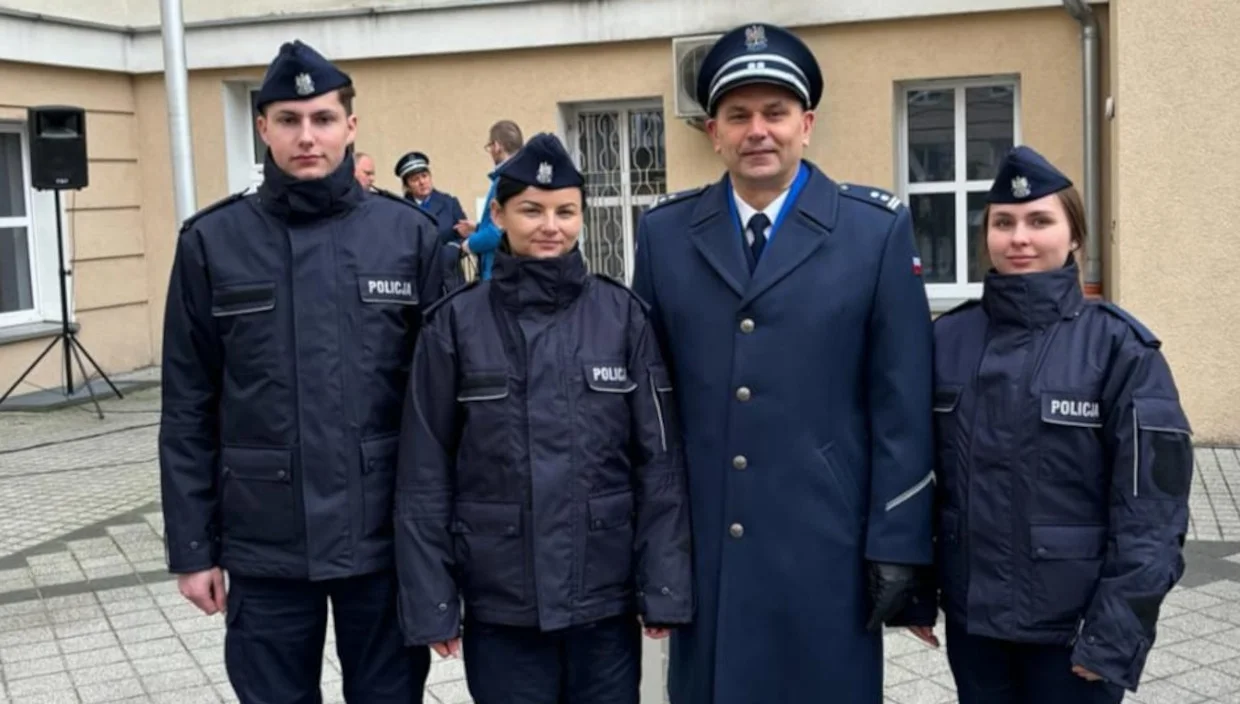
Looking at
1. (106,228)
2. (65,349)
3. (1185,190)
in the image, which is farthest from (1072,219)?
(106,228)

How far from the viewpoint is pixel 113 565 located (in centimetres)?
643

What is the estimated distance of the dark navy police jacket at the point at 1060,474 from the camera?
267 centimetres

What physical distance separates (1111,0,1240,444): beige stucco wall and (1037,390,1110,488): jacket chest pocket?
236 inches

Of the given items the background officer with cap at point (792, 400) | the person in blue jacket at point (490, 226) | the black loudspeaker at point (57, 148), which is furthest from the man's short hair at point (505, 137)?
the background officer with cap at point (792, 400)

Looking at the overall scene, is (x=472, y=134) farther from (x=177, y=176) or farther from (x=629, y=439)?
(x=629, y=439)

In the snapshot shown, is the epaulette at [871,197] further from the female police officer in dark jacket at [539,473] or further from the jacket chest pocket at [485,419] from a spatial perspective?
the jacket chest pocket at [485,419]

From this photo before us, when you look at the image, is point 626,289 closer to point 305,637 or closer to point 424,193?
point 305,637

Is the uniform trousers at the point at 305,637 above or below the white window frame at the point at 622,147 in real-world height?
below

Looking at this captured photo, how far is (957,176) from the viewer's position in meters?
11.2

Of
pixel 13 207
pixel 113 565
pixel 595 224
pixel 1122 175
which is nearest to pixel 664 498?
pixel 113 565

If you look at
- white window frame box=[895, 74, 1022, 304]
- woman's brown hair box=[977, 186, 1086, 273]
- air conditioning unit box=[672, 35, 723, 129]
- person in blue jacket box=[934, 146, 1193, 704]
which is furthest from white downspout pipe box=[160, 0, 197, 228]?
white window frame box=[895, 74, 1022, 304]

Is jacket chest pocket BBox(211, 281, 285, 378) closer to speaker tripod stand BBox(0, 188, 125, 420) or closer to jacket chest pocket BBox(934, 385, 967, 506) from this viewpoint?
jacket chest pocket BBox(934, 385, 967, 506)

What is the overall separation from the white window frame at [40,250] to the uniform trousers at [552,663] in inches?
423

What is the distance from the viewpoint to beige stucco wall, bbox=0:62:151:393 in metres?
12.5
